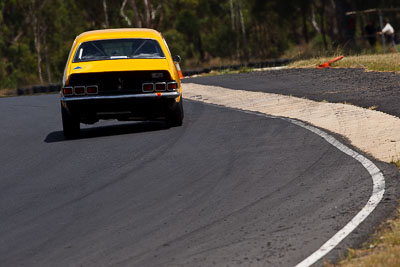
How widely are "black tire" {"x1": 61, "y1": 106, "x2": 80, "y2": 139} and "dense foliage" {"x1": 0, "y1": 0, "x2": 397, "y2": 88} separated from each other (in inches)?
1988

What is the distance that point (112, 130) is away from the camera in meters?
14.4

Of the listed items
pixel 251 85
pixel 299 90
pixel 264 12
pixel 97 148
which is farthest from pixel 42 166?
pixel 264 12

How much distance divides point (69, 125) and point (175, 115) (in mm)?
1669

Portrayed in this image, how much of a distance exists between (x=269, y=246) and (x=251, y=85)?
13864mm

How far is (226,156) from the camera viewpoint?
1046cm

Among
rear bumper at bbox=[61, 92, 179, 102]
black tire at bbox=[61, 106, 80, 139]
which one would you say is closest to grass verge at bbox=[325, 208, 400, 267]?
rear bumper at bbox=[61, 92, 179, 102]

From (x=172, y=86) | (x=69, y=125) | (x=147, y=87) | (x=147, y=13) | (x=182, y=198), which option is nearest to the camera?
(x=182, y=198)

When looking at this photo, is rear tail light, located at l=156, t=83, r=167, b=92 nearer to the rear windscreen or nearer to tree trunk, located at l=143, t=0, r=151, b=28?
the rear windscreen

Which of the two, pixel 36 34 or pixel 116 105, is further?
pixel 36 34

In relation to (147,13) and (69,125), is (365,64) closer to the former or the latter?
(69,125)

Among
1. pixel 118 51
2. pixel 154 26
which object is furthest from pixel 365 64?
pixel 154 26

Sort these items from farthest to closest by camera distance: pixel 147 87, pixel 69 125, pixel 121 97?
1. pixel 69 125
2. pixel 147 87
3. pixel 121 97

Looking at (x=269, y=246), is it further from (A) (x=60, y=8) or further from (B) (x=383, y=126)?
(A) (x=60, y=8)

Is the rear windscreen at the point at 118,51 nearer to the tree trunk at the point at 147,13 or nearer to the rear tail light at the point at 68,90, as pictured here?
the rear tail light at the point at 68,90
